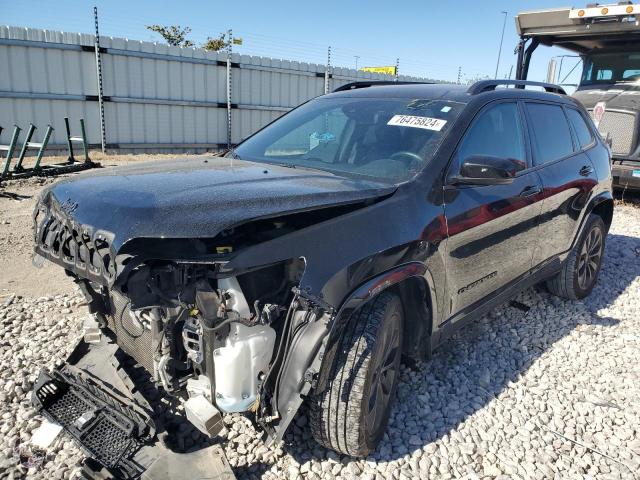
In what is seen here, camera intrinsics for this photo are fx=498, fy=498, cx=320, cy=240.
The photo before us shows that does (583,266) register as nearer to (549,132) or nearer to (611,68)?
(549,132)

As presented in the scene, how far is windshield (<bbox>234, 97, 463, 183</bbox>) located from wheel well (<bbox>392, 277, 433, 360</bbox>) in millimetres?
575

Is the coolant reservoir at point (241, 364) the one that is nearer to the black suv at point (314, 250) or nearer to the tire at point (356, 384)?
the black suv at point (314, 250)

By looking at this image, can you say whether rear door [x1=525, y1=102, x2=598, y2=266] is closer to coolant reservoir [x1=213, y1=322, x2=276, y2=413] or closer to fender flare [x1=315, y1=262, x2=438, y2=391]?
fender flare [x1=315, y1=262, x2=438, y2=391]

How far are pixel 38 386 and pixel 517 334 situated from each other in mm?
3391

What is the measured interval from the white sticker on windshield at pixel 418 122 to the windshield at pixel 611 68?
7715 mm

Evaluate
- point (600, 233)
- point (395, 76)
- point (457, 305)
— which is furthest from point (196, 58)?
point (457, 305)

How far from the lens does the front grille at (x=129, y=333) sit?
2.38 meters

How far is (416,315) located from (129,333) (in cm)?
150

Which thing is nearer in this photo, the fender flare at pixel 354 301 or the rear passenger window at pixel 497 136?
the fender flare at pixel 354 301

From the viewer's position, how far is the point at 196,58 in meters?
13.2

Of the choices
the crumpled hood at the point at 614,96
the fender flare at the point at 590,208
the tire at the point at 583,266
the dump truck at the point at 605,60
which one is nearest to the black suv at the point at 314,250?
the fender flare at the point at 590,208

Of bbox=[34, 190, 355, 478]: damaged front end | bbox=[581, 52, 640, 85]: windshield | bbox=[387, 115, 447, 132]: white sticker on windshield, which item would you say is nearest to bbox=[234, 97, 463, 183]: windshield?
bbox=[387, 115, 447, 132]: white sticker on windshield

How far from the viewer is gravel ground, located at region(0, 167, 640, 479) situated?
254 centimetres

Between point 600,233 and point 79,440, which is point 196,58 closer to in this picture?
point 600,233
